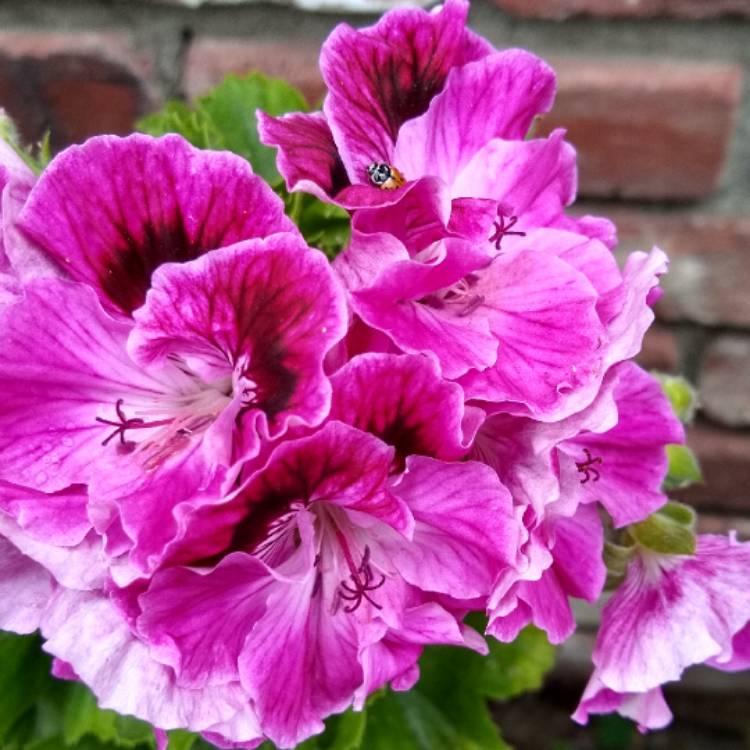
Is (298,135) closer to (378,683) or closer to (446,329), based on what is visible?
(446,329)

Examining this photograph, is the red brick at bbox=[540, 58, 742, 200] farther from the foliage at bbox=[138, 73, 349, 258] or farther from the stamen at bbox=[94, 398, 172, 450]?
the stamen at bbox=[94, 398, 172, 450]

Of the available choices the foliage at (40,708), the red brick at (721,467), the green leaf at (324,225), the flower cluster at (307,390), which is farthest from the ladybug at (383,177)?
the red brick at (721,467)

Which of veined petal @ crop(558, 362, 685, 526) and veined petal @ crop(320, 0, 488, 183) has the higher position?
veined petal @ crop(320, 0, 488, 183)

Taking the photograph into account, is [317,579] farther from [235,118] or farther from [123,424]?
[235,118]

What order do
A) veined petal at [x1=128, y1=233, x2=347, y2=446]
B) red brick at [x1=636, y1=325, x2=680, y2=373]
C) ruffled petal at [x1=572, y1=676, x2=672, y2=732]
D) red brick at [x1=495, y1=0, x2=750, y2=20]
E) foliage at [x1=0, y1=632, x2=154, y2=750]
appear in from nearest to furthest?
veined petal at [x1=128, y1=233, x2=347, y2=446] < ruffled petal at [x1=572, y1=676, x2=672, y2=732] < foliage at [x1=0, y1=632, x2=154, y2=750] < red brick at [x1=495, y1=0, x2=750, y2=20] < red brick at [x1=636, y1=325, x2=680, y2=373]

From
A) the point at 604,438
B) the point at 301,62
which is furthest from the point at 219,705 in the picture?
the point at 301,62

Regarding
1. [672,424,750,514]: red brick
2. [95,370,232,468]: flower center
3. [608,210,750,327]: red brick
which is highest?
[95,370,232,468]: flower center

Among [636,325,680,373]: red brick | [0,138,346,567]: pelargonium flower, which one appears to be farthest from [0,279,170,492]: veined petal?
[636,325,680,373]: red brick
